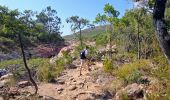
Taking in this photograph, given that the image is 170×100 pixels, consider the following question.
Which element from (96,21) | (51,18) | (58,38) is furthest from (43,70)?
(51,18)

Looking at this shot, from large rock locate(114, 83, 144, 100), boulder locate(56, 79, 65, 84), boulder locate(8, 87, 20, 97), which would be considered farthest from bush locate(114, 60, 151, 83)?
boulder locate(8, 87, 20, 97)

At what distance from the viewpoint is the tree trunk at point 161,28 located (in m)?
6.66

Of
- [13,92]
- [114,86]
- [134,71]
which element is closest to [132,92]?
[114,86]

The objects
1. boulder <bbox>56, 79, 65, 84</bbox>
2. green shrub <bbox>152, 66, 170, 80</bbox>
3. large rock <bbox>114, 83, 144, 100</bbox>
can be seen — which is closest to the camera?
green shrub <bbox>152, 66, 170, 80</bbox>

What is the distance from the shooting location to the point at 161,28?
22.2ft

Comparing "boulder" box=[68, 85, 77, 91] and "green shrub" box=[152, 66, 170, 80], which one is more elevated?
"green shrub" box=[152, 66, 170, 80]

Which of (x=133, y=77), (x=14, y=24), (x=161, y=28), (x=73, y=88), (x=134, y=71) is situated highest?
(x=14, y=24)

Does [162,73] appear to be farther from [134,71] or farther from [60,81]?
[60,81]

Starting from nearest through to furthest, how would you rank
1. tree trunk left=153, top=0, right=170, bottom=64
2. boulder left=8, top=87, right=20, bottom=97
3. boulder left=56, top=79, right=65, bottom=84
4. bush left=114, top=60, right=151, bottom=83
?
1. tree trunk left=153, top=0, right=170, bottom=64
2. bush left=114, top=60, right=151, bottom=83
3. boulder left=8, top=87, right=20, bottom=97
4. boulder left=56, top=79, right=65, bottom=84

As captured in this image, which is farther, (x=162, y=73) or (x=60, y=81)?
(x=60, y=81)

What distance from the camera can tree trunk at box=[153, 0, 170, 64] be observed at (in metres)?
6.66

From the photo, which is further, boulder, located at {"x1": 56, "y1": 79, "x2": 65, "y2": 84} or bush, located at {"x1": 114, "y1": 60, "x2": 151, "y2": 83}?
boulder, located at {"x1": 56, "y1": 79, "x2": 65, "y2": 84}

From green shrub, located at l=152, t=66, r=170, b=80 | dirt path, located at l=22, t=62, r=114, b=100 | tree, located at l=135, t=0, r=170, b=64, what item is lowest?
dirt path, located at l=22, t=62, r=114, b=100

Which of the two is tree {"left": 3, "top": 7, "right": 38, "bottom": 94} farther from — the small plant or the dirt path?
the small plant
